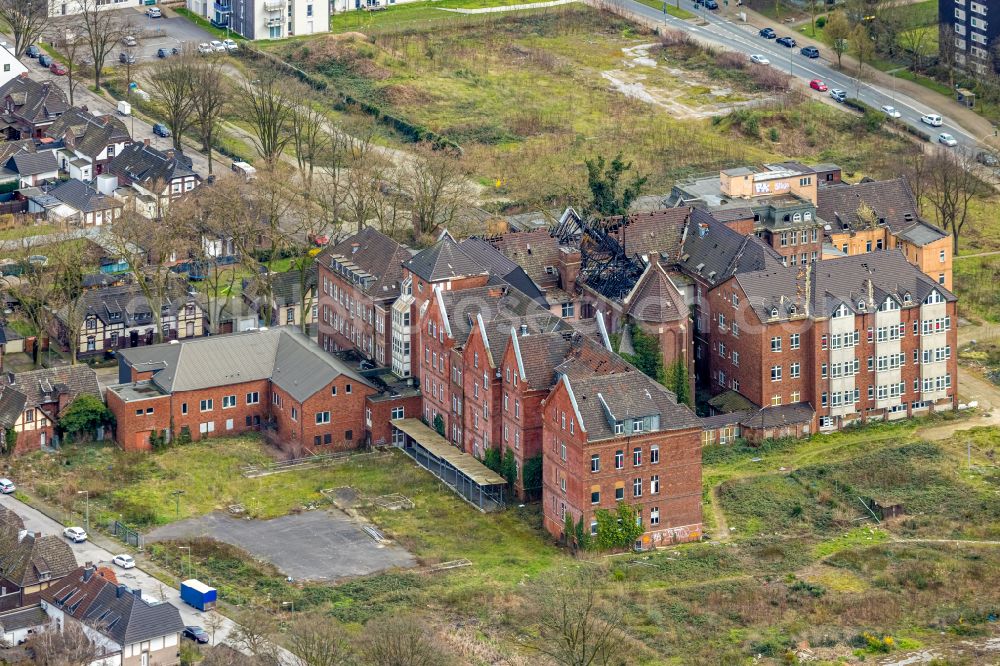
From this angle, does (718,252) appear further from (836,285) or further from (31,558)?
(31,558)

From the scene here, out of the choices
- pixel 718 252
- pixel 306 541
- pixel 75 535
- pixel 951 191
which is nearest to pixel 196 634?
pixel 306 541

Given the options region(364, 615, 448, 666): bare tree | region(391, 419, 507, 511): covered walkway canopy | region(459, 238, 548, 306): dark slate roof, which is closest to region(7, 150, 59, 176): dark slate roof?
region(459, 238, 548, 306): dark slate roof

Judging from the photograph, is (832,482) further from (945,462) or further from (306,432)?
(306,432)

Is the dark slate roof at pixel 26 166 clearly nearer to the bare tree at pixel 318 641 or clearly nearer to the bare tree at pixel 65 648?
the bare tree at pixel 318 641

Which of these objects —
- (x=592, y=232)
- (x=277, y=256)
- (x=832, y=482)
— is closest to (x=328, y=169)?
(x=277, y=256)

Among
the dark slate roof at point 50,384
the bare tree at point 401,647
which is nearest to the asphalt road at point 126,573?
the bare tree at point 401,647

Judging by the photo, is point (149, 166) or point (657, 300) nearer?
point (657, 300)
